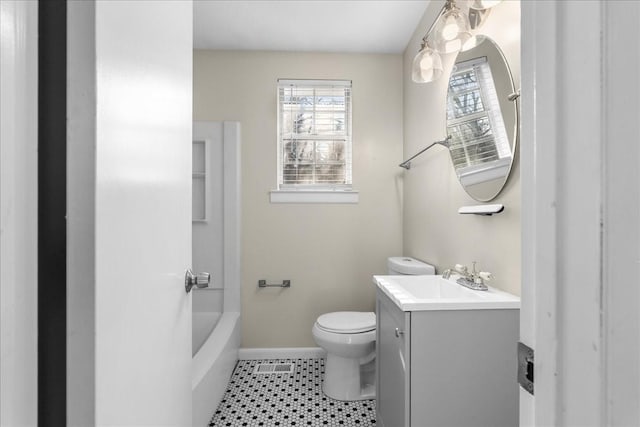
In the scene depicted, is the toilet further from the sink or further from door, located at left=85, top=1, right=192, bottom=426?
door, located at left=85, top=1, right=192, bottom=426

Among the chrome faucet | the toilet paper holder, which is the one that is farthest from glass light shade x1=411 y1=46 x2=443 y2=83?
the toilet paper holder

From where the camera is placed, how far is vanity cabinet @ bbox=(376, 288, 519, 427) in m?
1.11

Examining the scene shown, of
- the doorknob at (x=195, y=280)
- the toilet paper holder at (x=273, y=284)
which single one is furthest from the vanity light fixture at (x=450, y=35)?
the toilet paper holder at (x=273, y=284)

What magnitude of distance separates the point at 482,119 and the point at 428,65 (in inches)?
16.0

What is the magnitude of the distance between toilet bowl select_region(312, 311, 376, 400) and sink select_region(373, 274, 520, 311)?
476mm

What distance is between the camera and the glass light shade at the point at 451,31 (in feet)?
4.36

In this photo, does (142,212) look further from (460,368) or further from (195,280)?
(460,368)

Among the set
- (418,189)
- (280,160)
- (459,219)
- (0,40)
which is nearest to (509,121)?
(459,219)

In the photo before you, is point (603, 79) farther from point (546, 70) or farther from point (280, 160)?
point (280, 160)

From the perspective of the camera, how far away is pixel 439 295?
1.59 metres

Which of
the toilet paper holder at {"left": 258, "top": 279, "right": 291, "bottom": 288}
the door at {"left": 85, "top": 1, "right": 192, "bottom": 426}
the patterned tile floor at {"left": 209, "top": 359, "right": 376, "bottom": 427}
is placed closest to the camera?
the door at {"left": 85, "top": 1, "right": 192, "bottom": 426}

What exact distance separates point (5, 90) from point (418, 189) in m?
2.13

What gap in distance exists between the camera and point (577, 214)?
36 cm

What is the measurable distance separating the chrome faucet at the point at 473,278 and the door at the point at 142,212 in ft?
3.74
